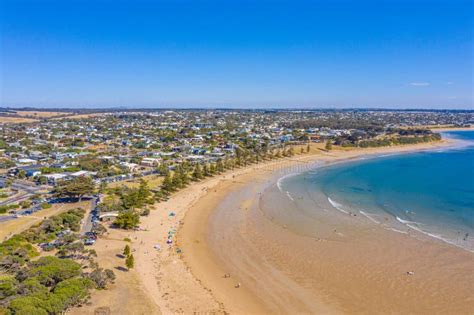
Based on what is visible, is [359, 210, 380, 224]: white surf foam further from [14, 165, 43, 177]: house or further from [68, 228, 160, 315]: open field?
[14, 165, 43, 177]: house

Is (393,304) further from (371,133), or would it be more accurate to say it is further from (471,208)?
(371,133)

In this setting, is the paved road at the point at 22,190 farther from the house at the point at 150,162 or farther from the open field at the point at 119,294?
the open field at the point at 119,294

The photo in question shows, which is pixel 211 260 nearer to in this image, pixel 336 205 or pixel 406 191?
pixel 336 205

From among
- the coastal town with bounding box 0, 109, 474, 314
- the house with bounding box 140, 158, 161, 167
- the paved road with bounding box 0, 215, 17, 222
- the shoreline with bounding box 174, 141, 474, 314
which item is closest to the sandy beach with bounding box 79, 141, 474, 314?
the shoreline with bounding box 174, 141, 474, 314

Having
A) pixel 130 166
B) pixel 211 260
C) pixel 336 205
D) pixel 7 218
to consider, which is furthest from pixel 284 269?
pixel 130 166

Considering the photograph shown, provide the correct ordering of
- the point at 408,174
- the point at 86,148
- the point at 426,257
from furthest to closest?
the point at 86,148, the point at 408,174, the point at 426,257

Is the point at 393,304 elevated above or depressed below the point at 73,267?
below

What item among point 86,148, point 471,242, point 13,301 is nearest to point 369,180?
point 471,242
